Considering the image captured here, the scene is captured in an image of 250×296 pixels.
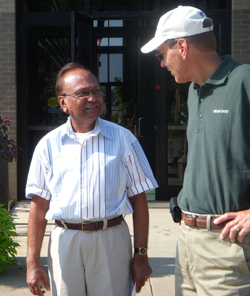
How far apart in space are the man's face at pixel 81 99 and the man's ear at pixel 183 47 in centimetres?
59

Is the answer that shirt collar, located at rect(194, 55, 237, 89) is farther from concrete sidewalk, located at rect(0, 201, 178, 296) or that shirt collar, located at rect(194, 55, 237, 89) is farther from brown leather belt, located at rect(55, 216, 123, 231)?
concrete sidewalk, located at rect(0, 201, 178, 296)

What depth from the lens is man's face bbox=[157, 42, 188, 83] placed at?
2.10 metres

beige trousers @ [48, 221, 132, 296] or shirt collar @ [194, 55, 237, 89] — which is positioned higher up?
shirt collar @ [194, 55, 237, 89]

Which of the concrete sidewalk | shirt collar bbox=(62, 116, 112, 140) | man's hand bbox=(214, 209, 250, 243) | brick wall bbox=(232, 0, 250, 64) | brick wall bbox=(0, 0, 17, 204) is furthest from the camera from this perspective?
brick wall bbox=(0, 0, 17, 204)

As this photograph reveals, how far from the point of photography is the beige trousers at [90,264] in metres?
2.27

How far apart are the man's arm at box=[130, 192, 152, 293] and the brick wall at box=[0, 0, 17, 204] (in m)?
Answer: 5.39

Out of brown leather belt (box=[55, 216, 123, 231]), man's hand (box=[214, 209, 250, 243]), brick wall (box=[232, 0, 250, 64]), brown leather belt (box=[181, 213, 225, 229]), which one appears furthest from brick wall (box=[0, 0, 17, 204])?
man's hand (box=[214, 209, 250, 243])

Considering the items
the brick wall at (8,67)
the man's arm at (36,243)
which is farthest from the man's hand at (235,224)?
the brick wall at (8,67)

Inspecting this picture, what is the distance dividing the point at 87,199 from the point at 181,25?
0.99m

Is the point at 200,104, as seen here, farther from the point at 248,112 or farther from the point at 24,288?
the point at 24,288

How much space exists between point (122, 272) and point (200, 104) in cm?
98

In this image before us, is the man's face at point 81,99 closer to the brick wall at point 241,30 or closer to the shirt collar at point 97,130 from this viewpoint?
the shirt collar at point 97,130

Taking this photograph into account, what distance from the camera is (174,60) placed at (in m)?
2.11

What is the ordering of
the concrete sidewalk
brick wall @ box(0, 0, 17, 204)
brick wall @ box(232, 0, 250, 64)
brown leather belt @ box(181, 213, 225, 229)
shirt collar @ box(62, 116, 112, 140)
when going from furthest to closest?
brick wall @ box(0, 0, 17, 204) → brick wall @ box(232, 0, 250, 64) → the concrete sidewalk → shirt collar @ box(62, 116, 112, 140) → brown leather belt @ box(181, 213, 225, 229)
